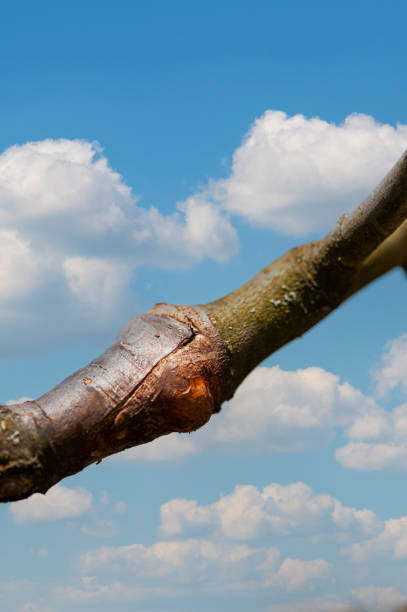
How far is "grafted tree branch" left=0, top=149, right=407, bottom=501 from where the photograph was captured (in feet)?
10.1

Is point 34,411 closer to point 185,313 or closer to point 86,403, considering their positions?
point 86,403

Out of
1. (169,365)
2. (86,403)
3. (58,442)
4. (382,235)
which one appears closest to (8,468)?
(58,442)

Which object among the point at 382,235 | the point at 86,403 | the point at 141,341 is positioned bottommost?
the point at 86,403

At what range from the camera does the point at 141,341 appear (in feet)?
11.2

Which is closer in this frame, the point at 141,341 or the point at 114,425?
the point at 114,425

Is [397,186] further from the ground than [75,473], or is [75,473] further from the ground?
[397,186]

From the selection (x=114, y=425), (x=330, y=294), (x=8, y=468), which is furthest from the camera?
(x=330, y=294)

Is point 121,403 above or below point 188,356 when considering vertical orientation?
below

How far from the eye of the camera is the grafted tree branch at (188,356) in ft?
10.1

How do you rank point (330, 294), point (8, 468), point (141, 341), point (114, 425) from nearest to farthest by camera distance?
point (8, 468) < point (114, 425) < point (141, 341) < point (330, 294)

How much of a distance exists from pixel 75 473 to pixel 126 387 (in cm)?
48

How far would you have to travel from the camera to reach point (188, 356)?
132 inches

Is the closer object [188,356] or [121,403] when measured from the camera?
[121,403]

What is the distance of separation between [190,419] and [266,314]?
658 millimetres
